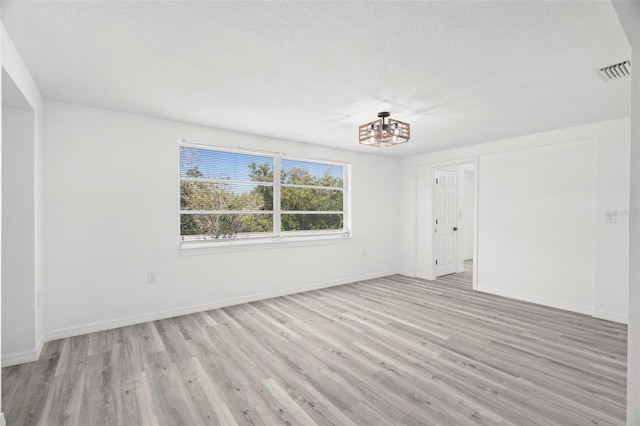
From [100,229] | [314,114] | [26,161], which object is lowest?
[100,229]

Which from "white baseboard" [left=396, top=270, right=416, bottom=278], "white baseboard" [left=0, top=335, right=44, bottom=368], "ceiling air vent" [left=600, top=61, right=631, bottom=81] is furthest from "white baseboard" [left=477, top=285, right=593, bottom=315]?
"white baseboard" [left=0, top=335, right=44, bottom=368]

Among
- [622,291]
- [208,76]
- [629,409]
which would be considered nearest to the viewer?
[629,409]

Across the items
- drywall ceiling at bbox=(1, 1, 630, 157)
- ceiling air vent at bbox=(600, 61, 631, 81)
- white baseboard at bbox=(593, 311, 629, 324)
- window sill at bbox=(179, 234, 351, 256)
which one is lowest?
white baseboard at bbox=(593, 311, 629, 324)

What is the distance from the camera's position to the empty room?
6.42 feet

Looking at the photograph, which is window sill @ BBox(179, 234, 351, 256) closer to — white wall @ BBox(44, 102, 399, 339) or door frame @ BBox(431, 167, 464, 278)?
white wall @ BBox(44, 102, 399, 339)

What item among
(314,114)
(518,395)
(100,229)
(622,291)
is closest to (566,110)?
(622,291)

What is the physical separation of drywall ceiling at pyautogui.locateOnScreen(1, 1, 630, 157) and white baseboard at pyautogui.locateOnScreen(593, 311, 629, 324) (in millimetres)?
2370

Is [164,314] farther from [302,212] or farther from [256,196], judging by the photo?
[302,212]

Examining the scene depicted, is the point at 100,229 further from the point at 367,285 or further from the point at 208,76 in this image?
the point at 367,285

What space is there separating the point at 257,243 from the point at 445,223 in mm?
3831

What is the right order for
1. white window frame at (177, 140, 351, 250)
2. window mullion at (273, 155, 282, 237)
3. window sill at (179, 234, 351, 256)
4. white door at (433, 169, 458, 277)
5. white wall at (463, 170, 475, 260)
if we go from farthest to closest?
white wall at (463, 170, 475, 260), white door at (433, 169, 458, 277), window mullion at (273, 155, 282, 237), white window frame at (177, 140, 351, 250), window sill at (179, 234, 351, 256)

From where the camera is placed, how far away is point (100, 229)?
11.2 feet

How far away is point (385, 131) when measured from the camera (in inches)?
130

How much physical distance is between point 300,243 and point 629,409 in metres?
3.98
